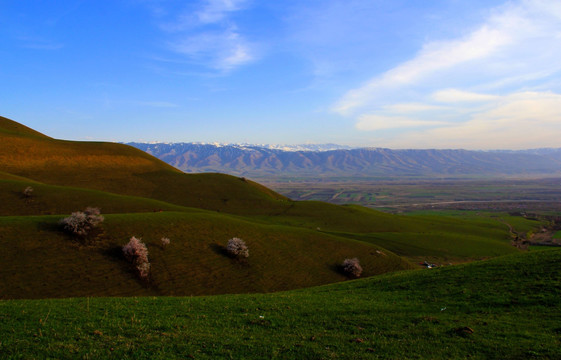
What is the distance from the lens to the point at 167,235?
41969 mm

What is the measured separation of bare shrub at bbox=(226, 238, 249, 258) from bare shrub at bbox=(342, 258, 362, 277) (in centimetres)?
1691

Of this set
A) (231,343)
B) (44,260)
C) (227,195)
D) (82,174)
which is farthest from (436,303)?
(82,174)

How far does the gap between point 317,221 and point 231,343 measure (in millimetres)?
79562

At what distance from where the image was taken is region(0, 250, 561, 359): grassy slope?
12320 mm

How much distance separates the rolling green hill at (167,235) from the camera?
3164 cm

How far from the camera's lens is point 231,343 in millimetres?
13180

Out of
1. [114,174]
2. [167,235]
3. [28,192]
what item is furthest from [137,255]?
[114,174]

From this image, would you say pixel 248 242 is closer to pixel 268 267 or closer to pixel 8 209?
pixel 268 267

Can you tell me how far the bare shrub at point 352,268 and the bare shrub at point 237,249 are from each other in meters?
16.9

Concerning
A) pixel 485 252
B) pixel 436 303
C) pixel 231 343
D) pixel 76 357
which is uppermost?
pixel 76 357

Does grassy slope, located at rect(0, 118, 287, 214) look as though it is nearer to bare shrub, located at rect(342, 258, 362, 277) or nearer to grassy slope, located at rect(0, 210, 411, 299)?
grassy slope, located at rect(0, 210, 411, 299)

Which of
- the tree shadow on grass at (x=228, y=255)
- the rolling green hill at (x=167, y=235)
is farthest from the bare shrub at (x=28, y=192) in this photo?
the tree shadow on grass at (x=228, y=255)

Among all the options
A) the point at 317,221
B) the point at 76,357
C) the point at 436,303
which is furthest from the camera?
the point at 317,221

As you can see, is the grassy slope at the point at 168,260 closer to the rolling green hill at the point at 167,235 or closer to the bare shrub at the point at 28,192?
the rolling green hill at the point at 167,235
